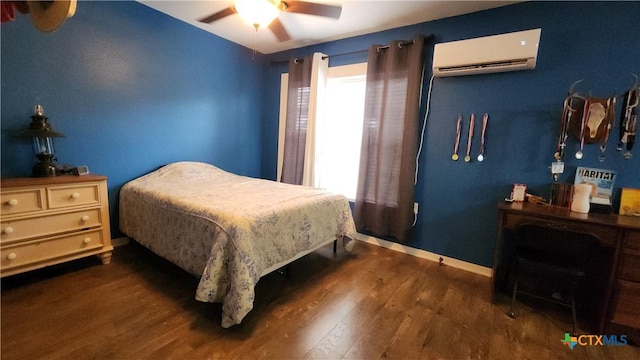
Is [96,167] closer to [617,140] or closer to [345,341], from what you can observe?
[345,341]

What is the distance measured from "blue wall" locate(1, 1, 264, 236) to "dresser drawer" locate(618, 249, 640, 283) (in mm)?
3830

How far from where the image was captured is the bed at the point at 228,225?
154 cm

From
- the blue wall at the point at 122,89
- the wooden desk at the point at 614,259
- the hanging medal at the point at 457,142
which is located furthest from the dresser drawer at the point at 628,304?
the blue wall at the point at 122,89

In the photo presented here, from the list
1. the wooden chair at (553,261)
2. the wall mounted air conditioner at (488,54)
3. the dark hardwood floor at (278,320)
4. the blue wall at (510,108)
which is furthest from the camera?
the wall mounted air conditioner at (488,54)

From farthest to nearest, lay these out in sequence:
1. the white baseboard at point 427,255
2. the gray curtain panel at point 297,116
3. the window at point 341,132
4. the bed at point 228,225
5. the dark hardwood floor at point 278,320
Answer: the gray curtain panel at point 297,116, the window at point 341,132, the white baseboard at point 427,255, the bed at point 228,225, the dark hardwood floor at point 278,320

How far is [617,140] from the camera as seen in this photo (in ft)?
6.27

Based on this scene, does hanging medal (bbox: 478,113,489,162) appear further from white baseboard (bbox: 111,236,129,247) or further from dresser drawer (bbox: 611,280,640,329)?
white baseboard (bbox: 111,236,129,247)

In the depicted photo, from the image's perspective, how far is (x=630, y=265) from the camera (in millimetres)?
1572

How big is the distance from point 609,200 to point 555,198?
0.98 feet

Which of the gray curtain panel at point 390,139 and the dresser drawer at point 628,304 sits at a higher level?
the gray curtain panel at point 390,139

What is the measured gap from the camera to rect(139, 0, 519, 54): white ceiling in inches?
91.8

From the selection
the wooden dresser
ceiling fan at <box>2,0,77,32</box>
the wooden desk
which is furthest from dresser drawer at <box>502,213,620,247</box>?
the wooden dresser

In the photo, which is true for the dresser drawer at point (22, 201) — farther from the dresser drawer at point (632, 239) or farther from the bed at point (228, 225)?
the dresser drawer at point (632, 239)

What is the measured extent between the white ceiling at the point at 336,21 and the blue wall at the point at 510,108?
4.5 inches
